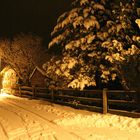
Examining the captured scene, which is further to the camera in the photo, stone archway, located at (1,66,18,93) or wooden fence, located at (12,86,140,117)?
stone archway, located at (1,66,18,93)

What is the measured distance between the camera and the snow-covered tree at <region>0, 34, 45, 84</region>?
38.3m

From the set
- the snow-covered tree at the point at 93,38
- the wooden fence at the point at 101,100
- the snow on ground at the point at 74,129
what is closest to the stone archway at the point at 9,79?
the wooden fence at the point at 101,100

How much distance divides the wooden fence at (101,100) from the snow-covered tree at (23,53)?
15.9m

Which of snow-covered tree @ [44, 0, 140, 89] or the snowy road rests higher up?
snow-covered tree @ [44, 0, 140, 89]

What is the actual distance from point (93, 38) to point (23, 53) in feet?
77.6

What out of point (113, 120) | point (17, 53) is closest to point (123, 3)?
point (113, 120)

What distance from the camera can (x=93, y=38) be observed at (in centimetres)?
1645

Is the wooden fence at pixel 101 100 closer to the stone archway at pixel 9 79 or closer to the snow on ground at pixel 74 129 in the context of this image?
the snow on ground at pixel 74 129

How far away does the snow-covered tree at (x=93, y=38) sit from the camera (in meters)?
15.5

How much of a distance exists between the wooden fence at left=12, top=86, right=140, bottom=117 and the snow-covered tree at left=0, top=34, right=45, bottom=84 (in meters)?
15.9

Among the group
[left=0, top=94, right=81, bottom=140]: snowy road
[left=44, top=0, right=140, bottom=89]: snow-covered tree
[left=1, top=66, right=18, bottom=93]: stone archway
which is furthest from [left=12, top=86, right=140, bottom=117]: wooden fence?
[left=1, top=66, right=18, bottom=93]: stone archway

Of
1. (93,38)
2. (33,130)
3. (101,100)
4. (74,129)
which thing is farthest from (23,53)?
(74,129)

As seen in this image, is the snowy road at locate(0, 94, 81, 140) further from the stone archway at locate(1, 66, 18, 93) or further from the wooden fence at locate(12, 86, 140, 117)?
the stone archway at locate(1, 66, 18, 93)

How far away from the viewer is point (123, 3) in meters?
15.8
